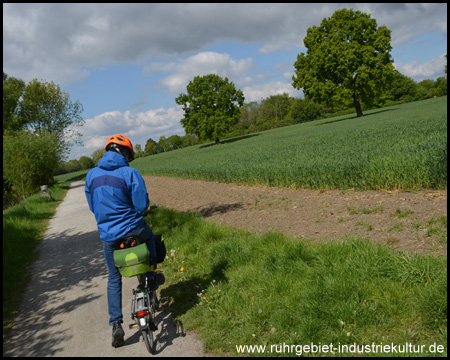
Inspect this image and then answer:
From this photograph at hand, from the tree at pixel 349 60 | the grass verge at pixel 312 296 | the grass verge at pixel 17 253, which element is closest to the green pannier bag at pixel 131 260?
the grass verge at pixel 312 296

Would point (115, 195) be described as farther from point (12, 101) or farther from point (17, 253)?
point (12, 101)

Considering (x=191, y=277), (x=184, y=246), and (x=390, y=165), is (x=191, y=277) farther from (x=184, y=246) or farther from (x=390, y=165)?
(x=390, y=165)

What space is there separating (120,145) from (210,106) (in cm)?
5155

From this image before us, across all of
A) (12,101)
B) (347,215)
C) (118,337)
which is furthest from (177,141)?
(118,337)

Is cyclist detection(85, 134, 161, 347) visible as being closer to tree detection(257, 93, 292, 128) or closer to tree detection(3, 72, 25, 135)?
tree detection(3, 72, 25, 135)

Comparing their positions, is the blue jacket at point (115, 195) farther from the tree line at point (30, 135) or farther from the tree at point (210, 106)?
the tree at point (210, 106)

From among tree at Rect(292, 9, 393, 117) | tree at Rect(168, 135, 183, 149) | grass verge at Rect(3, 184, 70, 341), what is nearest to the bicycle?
grass verge at Rect(3, 184, 70, 341)

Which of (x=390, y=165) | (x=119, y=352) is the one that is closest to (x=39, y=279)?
(x=119, y=352)

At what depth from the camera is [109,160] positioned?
3.26m

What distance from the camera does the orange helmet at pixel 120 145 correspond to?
3408 mm

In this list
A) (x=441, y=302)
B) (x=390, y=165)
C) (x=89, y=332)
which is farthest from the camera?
(x=390, y=165)

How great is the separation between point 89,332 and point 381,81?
145 feet

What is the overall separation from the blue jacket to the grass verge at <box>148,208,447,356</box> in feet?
4.61

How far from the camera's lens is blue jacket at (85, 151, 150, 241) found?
3234mm
